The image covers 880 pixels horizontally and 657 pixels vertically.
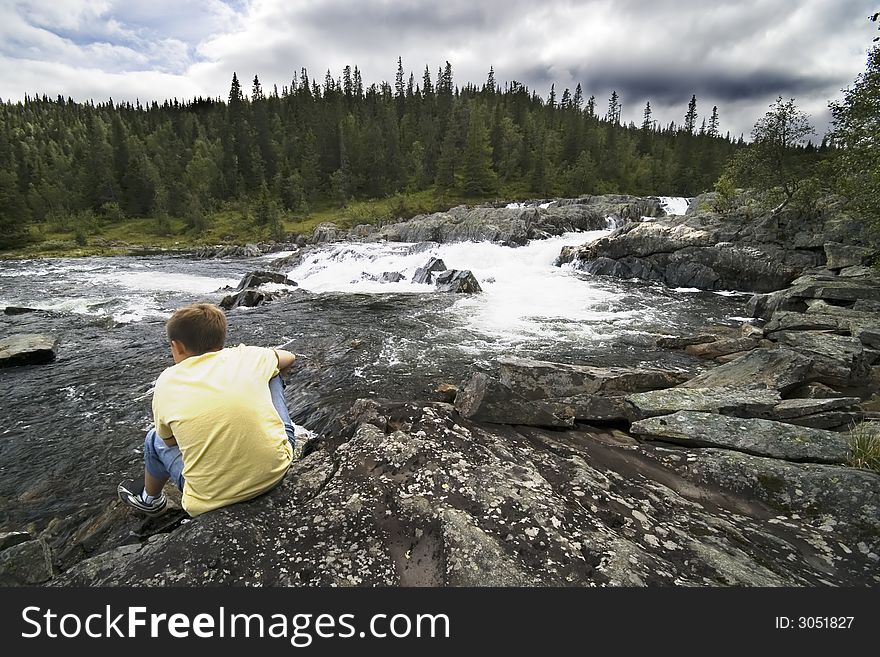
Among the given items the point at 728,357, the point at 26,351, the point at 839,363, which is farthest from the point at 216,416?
the point at 26,351

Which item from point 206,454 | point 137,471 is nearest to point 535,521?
point 206,454

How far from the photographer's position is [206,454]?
12.0 ft

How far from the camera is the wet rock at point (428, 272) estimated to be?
98.1ft

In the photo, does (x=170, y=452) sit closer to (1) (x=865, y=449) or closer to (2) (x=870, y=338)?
(1) (x=865, y=449)

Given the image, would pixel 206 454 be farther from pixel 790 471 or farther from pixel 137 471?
pixel 790 471

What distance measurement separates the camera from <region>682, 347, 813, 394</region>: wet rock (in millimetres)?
8562

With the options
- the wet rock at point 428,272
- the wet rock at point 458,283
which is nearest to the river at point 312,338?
the wet rock at point 458,283

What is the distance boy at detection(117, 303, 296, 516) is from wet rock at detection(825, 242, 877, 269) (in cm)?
2956

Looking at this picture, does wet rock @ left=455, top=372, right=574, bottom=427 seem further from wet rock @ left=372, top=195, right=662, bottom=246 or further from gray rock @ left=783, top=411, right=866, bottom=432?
wet rock @ left=372, top=195, right=662, bottom=246

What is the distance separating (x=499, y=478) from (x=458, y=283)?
Answer: 74.6ft

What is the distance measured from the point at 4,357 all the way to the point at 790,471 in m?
20.4

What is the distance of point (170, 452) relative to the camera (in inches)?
176

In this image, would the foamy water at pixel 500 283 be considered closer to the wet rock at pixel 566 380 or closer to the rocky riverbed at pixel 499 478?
the rocky riverbed at pixel 499 478

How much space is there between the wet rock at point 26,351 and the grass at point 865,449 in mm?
20766
